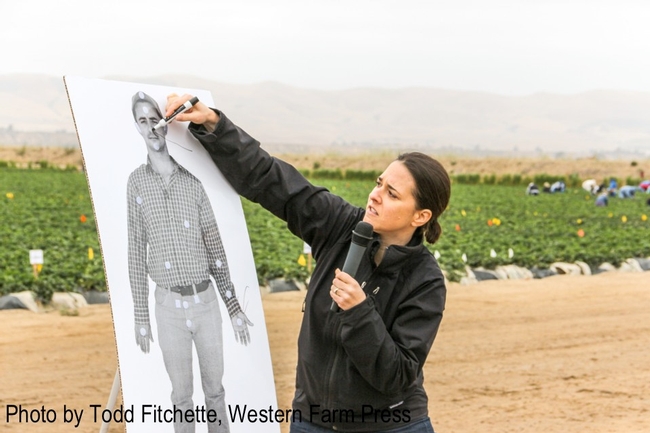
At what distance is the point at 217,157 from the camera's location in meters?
3.17

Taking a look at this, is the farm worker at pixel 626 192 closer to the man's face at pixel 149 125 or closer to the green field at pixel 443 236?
Answer: the green field at pixel 443 236

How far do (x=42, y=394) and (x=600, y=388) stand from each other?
4.27m

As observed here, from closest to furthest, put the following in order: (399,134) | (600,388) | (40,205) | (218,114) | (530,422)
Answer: (218,114)
(530,422)
(600,388)
(40,205)
(399,134)

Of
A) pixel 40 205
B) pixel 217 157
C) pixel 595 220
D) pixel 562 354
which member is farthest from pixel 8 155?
pixel 217 157

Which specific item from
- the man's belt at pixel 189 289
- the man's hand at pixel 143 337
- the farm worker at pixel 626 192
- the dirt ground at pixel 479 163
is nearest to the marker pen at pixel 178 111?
the man's belt at pixel 189 289

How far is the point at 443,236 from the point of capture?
1630cm

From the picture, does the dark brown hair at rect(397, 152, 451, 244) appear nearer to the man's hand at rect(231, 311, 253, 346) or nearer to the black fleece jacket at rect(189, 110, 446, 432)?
the black fleece jacket at rect(189, 110, 446, 432)

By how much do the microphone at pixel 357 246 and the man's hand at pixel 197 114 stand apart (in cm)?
68

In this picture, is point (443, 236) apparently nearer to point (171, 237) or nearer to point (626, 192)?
point (626, 192)

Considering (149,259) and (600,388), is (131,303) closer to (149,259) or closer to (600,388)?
(149,259)

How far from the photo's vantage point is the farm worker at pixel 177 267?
3.01 meters

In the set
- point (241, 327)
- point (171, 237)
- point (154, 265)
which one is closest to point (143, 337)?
point (154, 265)

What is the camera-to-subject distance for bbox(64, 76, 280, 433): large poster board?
2.87 metres

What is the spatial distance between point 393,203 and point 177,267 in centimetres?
76
